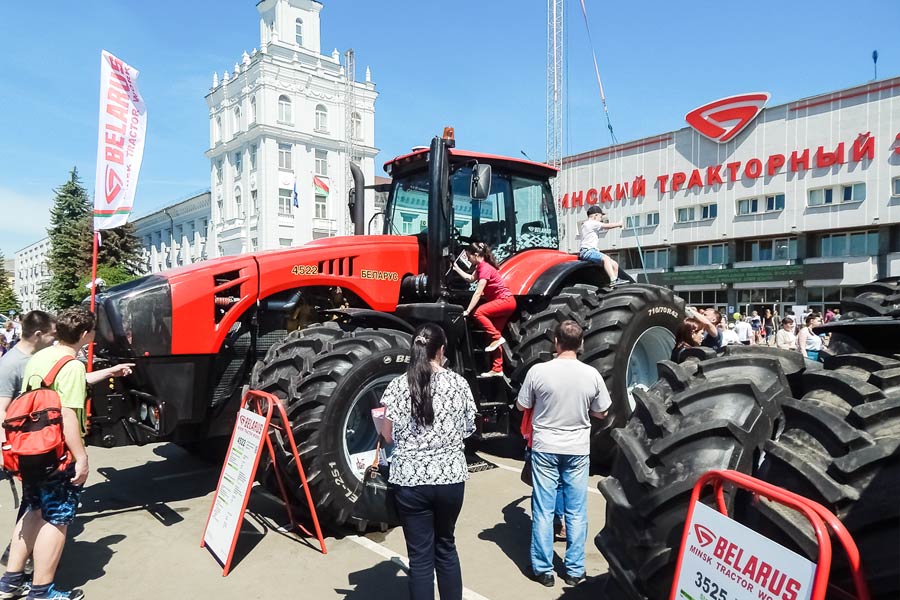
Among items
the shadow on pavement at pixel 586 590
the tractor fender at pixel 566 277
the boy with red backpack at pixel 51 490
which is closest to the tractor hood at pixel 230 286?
the boy with red backpack at pixel 51 490

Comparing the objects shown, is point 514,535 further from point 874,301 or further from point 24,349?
point 24,349

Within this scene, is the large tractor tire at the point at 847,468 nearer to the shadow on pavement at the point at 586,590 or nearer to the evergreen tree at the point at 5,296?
the shadow on pavement at the point at 586,590

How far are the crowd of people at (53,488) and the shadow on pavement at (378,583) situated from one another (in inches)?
60.4

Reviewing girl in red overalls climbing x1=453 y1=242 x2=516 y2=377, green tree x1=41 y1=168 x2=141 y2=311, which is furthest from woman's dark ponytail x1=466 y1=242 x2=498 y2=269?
green tree x1=41 y1=168 x2=141 y2=311

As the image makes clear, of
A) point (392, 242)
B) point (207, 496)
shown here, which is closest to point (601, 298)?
point (392, 242)

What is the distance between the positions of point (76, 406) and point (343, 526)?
189 centimetres

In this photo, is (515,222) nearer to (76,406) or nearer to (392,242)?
(392,242)

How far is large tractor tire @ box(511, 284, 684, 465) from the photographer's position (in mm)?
5219

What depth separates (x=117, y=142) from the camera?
535 centimetres

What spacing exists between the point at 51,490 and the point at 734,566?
3.50m

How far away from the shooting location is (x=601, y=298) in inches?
230

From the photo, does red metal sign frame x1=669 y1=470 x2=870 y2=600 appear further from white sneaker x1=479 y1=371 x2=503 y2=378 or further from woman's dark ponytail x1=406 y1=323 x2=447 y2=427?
white sneaker x1=479 y1=371 x2=503 y2=378

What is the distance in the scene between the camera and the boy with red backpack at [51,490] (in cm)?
346

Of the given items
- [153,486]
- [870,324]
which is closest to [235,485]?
[153,486]
